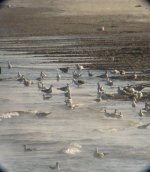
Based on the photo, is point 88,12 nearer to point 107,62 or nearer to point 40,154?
point 107,62

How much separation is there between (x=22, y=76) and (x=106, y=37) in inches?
464

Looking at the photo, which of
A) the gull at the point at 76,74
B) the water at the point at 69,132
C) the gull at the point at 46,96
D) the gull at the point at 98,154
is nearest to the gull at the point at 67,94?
the water at the point at 69,132

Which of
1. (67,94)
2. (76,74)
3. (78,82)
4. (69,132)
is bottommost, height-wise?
(76,74)

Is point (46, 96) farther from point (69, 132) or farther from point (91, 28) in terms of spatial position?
point (91, 28)

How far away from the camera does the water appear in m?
16.8

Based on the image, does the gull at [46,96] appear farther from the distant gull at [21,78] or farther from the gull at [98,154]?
the gull at [98,154]

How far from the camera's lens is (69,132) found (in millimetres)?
19125

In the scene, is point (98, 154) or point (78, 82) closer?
point (98, 154)

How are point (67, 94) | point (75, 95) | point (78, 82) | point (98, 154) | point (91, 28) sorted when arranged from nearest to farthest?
point (98, 154) → point (67, 94) → point (75, 95) → point (78, 82) → point (91, 28)

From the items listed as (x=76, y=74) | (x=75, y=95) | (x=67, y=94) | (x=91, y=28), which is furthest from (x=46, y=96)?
(x=91, y=28)

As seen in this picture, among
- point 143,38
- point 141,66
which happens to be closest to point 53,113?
point 141,66

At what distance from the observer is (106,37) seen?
3766cm

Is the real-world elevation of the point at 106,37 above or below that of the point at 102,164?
below

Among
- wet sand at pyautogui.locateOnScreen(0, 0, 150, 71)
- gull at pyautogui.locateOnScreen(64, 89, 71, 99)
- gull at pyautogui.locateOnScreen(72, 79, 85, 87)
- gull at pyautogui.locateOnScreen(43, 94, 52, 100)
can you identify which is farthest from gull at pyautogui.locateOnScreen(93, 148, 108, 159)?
wet sand at pyautogui.locateOnScreen(0, 0, 150, 71)
